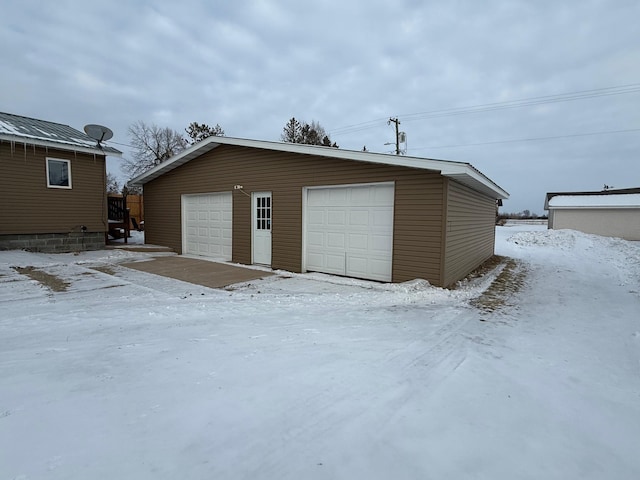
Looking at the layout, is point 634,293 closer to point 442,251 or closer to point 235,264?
point 442,251

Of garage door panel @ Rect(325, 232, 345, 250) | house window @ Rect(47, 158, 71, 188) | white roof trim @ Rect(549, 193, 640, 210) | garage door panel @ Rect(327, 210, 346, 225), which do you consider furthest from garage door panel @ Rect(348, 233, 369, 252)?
white roof trim @ Rect(549, 193, 640, 210)

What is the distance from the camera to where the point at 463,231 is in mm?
8078

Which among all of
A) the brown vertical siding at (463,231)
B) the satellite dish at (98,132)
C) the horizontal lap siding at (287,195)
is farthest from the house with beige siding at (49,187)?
the brown vertical siding at (463,231)

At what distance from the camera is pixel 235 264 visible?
9734 mm

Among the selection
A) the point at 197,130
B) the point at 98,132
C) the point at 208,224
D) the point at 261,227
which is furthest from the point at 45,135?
the point at 197,130

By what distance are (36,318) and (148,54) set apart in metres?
14.7

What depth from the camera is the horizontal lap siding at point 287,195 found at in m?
6.67

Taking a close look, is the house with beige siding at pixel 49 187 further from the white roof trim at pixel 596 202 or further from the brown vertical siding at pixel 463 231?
the white roof trim at pixel 596 202

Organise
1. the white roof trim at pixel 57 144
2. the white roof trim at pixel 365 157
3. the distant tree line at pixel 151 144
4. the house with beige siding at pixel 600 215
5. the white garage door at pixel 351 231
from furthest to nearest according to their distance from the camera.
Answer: the distant tree line at pixel 151 144 < the house with beige siding at pixel 600 215 < the white roof trim at pixel 57 144 < the white garage door at pixel 351 231 < the white roof trim at pixel 365 157

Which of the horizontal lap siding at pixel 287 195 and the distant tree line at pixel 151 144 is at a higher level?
the distant tree line at pixel 151 144

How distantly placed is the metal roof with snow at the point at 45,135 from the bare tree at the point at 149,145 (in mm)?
20585

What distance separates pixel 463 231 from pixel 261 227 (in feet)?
18.2

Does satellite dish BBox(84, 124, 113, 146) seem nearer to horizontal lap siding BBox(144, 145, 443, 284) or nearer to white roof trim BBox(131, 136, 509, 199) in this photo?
horizontal lap siding BBox(144, 145, 443, 284)

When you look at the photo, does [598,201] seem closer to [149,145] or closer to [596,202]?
[596,202]
